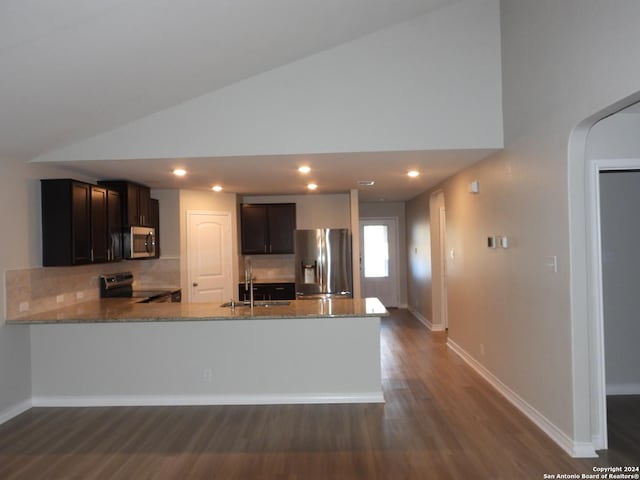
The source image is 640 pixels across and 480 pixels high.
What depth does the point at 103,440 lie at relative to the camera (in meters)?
3.31

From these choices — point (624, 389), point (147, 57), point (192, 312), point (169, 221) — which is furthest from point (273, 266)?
point (624, 389)

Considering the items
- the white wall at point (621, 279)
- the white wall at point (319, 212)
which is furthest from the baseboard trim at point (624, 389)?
the white wall at point (319, 212)

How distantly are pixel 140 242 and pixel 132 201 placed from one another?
1.69 feet

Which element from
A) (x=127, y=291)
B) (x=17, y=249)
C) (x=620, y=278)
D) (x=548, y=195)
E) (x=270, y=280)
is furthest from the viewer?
(x=270, y=280)

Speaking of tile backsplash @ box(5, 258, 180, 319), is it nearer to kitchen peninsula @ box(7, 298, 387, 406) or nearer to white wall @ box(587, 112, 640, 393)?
kitchen peninsula @ box(7, 298, 387, 406)

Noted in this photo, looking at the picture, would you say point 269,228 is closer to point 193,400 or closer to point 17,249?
point 193,400

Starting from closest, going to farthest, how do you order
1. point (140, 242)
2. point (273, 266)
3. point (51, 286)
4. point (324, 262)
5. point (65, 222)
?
1. point (65, 222)
2. point (51, 286)
3. point (140, 242)
4. point (324, 262)
5. point (273, 266)

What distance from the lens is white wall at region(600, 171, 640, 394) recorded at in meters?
3.94

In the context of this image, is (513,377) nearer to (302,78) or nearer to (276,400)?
(276,400)

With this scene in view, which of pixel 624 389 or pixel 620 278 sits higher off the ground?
pixel 620 278

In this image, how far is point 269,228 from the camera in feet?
23.6

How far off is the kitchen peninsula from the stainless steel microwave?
122cm

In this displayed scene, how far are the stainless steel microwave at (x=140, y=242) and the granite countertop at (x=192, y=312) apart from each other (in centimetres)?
79

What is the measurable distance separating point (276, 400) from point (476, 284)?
246 centimetres
